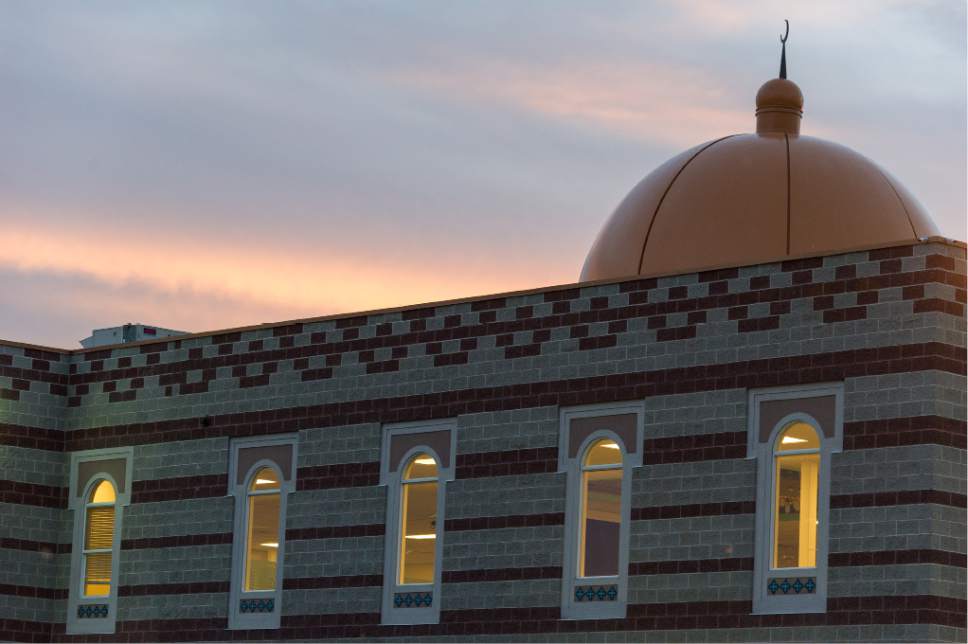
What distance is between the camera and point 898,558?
71.0 ft

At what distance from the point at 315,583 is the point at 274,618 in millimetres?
776

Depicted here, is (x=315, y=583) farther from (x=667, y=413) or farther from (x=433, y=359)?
(x=667, y=413)

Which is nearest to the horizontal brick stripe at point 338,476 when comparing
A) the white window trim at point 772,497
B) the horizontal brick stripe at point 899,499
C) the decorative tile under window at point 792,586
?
the white window trim at point 772,497

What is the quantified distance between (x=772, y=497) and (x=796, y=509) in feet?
0.94

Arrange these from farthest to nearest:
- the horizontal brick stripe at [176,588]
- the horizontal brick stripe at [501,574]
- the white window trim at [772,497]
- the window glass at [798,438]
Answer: the horizontal brick stripe at [176,588] < the horizontal brick stripe at [501,574] < the window glass at [798,438] < the white window trim at [772,497]

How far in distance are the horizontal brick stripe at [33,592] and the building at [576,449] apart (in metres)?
0.05

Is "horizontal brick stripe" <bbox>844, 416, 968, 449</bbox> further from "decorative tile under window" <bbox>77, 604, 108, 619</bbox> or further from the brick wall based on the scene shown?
"decorative tile under window" <bbox>77, 604, 108, 619</bbox>

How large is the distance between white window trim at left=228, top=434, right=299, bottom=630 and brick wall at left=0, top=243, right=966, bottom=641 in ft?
0.45

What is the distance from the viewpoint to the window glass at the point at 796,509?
886 inches

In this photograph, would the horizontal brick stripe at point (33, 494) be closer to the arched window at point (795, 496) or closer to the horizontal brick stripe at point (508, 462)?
the horizontal brick stripe at point (508, 462)

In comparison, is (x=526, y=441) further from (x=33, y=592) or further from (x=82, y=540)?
(x=33, y=592)

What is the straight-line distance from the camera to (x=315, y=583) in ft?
86.3

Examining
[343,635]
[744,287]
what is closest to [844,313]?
[744,287]

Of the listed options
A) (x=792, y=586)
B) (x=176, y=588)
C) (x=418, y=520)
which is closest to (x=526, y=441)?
(x=418, y=520)
